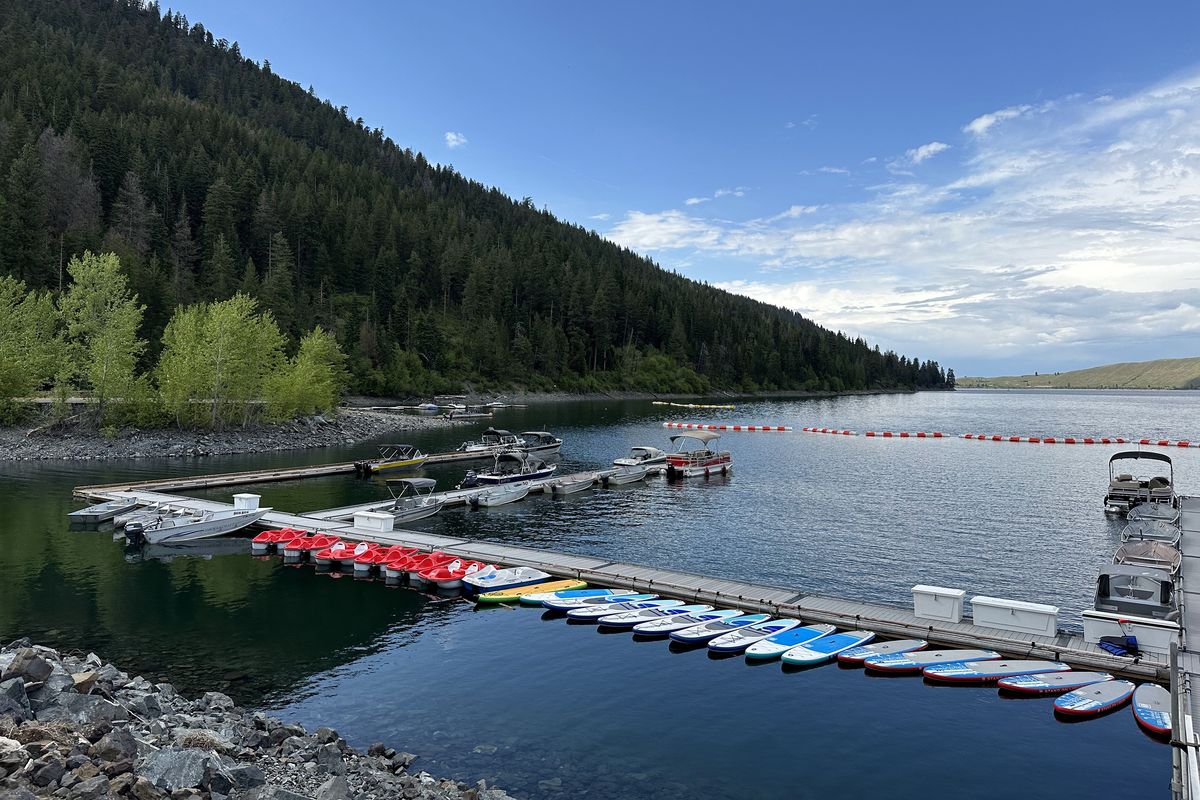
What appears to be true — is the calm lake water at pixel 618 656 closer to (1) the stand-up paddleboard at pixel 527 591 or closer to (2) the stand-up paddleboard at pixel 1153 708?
(2) the stand-up paddleboard at pixel 1153 708

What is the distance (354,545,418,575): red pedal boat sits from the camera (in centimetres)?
3541

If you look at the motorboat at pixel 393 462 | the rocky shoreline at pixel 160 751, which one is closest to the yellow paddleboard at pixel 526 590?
the rocky shoreline at pixel 160 751

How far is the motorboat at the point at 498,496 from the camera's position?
54781 millimetres

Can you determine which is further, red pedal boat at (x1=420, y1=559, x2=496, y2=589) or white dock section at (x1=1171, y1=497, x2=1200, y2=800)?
red pedal boat at (x1=420, y1=559, x2=496, y2=589)

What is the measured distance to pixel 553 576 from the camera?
110 feet

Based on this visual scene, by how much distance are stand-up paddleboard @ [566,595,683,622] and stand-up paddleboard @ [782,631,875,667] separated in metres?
5.87

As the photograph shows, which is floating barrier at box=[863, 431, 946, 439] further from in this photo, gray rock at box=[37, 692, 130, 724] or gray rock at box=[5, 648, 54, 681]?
gray rock at box=[5, 648, 54, 681]

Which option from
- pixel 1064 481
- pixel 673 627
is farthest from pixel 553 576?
pixel 1064 481

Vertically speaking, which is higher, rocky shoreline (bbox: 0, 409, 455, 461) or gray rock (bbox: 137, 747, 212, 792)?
rocky shoreline (bbox: 0, 409, 455, 461)

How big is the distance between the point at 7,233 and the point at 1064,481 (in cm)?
13439

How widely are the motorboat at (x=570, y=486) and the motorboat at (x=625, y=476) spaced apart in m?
1.56

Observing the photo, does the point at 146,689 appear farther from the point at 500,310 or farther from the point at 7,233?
the point at 500,310

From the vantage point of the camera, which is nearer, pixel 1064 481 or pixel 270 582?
pixel 270 582

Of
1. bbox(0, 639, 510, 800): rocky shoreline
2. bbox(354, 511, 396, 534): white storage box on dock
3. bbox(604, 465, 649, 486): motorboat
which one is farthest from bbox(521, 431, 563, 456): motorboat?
bbox(0, 639, 510, 800): rocky shoreline
